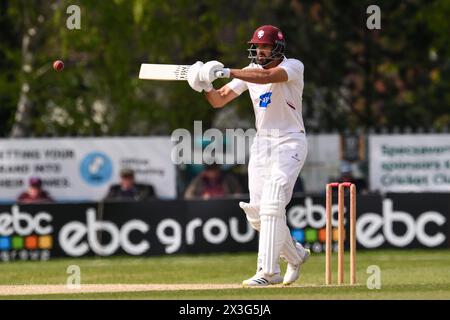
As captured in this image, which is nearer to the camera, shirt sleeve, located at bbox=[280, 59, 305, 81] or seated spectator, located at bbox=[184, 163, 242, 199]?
shirt sleeve, located at bbox=[280, 59, 305, 81]

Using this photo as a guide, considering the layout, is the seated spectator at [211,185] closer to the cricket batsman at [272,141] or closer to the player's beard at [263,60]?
the cricket batsman at [272,141]

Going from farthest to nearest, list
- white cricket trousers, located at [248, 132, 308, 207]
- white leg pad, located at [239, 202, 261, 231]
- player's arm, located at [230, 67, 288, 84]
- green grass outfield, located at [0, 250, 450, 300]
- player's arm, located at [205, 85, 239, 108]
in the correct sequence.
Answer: player's arm, located at [205, 85, 239, 108]
white leg pad, located at [239, 202, 261, 231]
white cricket trousers, located at [248, 132, 308, 207]
player's arm, located at [230, 67, 288, 84]
green grass outfield, located at [0, 250, 450, 300]

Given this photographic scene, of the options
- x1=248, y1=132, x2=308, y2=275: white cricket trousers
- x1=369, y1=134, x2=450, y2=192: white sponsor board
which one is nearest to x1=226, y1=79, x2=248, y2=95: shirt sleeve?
x1=248, y1=132, x2=308, y2=275: white cricket trousers

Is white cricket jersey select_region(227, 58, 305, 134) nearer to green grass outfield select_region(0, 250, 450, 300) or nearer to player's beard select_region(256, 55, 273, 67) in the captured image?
player's beard select_region(256, 55, 273, 67)

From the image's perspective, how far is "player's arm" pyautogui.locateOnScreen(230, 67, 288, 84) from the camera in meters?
9.82

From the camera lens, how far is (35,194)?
17.7 m

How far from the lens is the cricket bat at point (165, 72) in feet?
33.2

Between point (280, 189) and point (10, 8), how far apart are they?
472 inches

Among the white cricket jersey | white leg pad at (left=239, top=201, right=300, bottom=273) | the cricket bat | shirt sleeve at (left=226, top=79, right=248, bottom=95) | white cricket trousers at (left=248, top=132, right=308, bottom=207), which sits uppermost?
the cricket bat

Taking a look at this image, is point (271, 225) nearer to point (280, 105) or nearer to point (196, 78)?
point (280, 105)

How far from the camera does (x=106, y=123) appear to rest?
21.4 metres

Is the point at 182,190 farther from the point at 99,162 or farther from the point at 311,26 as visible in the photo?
the point at 311,26

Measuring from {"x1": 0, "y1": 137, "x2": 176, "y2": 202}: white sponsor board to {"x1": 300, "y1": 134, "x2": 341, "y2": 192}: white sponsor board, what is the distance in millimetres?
1966

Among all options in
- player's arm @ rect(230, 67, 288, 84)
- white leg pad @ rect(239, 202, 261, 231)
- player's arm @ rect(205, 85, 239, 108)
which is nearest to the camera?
player's arm @ rect(230, 67, 288, 84)
